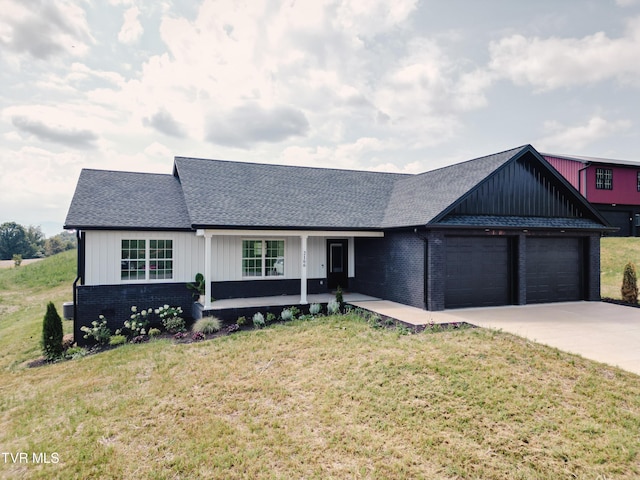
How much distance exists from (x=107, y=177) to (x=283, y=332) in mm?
10769

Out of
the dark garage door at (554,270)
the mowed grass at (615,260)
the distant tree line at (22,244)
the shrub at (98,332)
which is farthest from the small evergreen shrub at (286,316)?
the distant tree line at (22,244)

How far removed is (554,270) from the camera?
13.2m

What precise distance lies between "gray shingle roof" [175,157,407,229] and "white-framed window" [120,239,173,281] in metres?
2.09

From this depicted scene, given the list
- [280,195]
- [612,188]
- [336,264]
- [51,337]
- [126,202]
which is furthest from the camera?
[612,188]

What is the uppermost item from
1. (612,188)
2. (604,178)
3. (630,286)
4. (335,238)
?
(604,178)

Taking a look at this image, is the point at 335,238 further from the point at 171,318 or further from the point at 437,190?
the point at 171,318

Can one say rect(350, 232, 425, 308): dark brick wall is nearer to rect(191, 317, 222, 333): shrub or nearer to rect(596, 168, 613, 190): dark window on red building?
rect(191, 317, 222, 333): shrub

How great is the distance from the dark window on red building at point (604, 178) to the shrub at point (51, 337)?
3173 cm

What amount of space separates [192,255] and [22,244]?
212 feet

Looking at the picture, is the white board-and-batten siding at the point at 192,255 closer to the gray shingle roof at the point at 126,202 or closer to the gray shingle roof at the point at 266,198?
the gray shingle roof at the point at 126,202

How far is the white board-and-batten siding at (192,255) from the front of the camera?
1170cm

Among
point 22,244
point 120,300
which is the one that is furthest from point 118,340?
point 22,244

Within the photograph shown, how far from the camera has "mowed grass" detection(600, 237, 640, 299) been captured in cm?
1644

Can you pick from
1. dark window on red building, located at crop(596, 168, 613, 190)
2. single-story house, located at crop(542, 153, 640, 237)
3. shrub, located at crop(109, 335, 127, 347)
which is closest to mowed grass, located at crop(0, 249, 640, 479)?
shrub, located at crop(109, 335, 127, 347)
